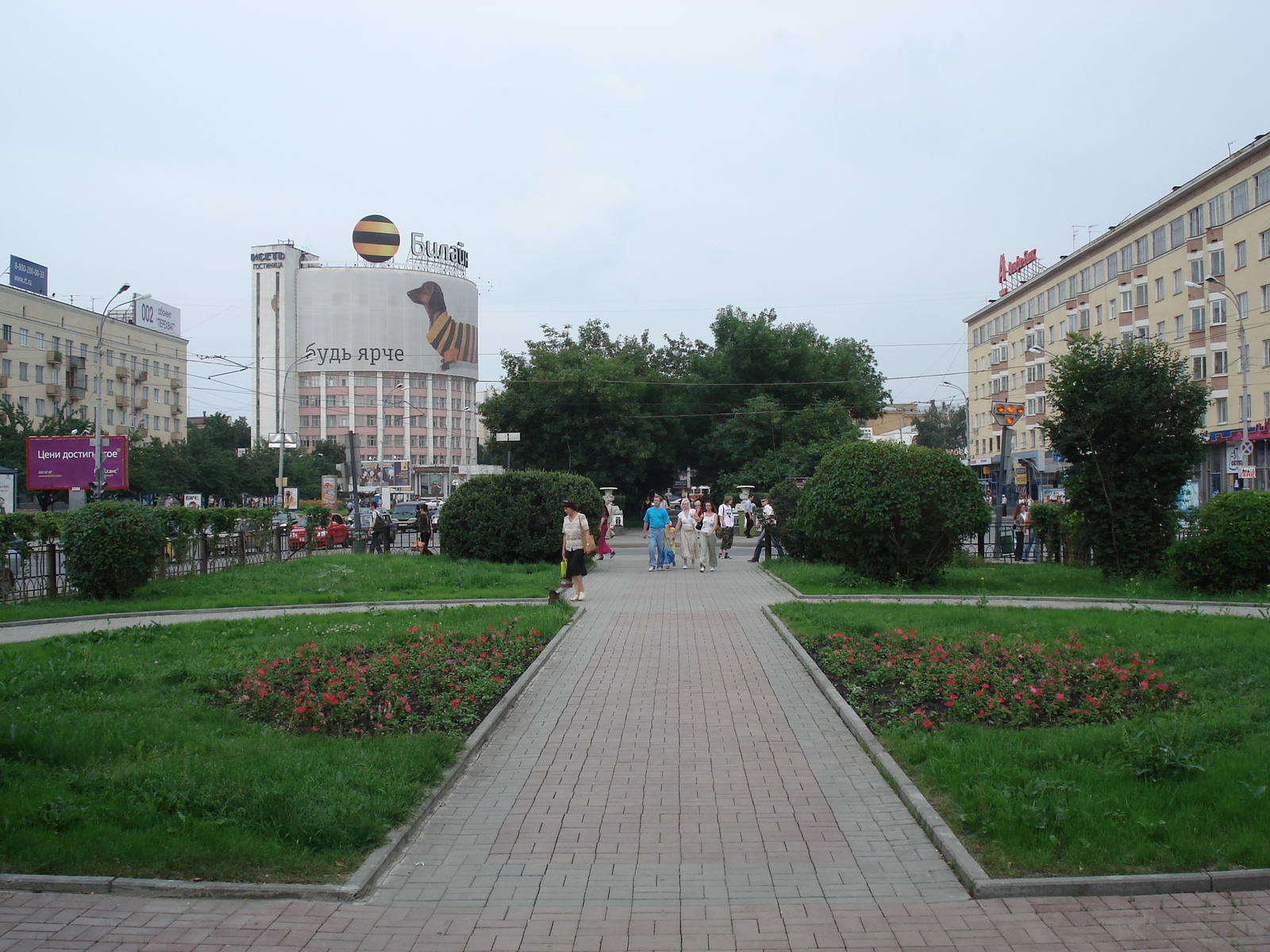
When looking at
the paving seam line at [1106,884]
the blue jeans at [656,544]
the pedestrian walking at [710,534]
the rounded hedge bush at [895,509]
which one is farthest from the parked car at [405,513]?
the paving seam line at [1106,884]

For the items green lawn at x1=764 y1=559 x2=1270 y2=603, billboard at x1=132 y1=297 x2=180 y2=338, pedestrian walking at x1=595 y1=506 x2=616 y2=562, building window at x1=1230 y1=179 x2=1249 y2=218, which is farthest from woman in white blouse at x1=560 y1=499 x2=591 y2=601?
billboard at x1=132 y1=297 x2=180 y2=338

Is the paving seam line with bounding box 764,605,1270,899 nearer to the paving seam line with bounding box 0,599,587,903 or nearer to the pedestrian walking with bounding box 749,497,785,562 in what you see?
the paving seam line with bounding box 0,599,587,903

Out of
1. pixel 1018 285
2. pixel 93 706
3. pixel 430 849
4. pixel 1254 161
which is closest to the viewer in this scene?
pixel 430 849

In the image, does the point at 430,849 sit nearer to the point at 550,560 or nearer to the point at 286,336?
the point at 550,560

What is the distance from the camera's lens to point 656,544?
2356cm

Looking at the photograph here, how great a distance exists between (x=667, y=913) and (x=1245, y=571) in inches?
550

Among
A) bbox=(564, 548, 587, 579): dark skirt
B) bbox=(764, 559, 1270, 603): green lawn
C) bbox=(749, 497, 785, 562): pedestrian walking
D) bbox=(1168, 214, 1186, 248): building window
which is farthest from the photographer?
bbox=(1168, 214, 1186, 248): building window

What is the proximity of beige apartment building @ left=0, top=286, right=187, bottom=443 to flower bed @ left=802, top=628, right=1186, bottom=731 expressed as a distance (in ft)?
186

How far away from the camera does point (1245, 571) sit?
15.2 meters

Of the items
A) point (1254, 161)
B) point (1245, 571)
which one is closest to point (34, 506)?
point (1245, 571)

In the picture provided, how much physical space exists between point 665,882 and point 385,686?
14.8 ft

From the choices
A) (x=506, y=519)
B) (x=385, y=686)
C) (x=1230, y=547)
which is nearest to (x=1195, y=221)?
(x=1230, y=547)

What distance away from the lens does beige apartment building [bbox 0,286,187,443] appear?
67312mm

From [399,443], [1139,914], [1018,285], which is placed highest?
[1018,285]
